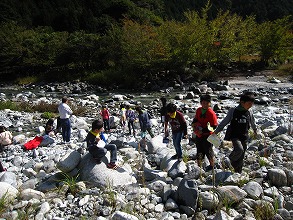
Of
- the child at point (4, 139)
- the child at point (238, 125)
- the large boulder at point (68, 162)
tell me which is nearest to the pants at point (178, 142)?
the child at point (238, 125)

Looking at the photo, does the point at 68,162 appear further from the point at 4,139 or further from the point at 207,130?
the point at 4,139

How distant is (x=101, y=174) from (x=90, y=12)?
61.8 m

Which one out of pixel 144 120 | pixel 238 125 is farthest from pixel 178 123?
pixel 144 120

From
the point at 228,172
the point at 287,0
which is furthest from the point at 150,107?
the point at 287,0

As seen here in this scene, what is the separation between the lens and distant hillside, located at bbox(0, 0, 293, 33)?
57562 millimetres

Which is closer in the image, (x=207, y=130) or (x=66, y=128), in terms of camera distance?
(x=207, y=130)

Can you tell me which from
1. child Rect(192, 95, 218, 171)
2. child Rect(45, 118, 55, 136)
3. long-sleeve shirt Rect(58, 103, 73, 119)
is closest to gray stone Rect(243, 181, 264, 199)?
child Rect(192, 95, 218, 171)

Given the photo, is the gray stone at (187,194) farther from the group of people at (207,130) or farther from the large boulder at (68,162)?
the large boulder at (68,162)

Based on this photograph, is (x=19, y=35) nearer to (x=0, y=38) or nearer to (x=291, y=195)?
(x=0, y=38)

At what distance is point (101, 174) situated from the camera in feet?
17.5

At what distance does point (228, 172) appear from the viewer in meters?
5.12

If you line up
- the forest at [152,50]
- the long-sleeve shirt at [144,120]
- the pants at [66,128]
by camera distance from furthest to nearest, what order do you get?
the forest at [152,50], the pants at [66,128], the long-sleeve shirt at [144,120]

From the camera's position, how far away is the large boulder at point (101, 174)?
5238mm

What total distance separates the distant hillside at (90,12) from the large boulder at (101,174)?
4142 centimetres
